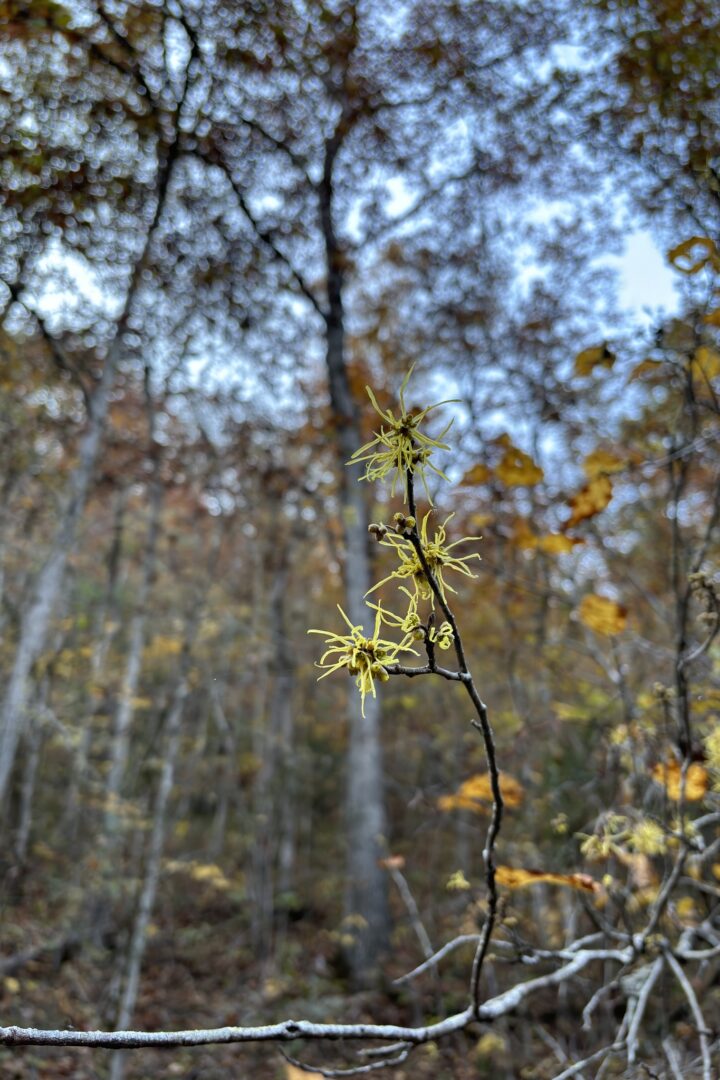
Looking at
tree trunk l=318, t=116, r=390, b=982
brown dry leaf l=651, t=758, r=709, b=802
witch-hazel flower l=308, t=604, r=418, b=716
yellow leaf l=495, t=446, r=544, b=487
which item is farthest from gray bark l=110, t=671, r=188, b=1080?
witch-hazel flower l=308, t=604, r=418, b=716

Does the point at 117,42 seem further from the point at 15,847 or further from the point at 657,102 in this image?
the point at 15,847

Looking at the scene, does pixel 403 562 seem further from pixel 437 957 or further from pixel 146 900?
pixel 146 900

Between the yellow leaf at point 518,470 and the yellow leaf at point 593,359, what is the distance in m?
0.36

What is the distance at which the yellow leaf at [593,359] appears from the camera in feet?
6.94

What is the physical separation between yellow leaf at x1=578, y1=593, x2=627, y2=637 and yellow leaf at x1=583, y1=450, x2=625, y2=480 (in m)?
0.52

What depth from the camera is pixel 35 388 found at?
20.6ft

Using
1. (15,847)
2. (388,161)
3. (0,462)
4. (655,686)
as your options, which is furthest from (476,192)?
(15,847)

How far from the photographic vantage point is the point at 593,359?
2170mm

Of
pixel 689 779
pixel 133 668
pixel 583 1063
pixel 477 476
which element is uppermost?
pixel 133 668

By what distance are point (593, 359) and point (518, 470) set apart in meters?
0.47

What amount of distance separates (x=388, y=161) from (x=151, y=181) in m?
3.16

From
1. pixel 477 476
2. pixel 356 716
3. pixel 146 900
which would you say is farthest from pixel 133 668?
pixel 477 476

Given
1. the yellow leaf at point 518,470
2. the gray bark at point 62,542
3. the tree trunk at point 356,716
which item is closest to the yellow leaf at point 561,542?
the yellow leaf at point 518,470

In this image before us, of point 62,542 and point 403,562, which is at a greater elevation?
point 62,542
